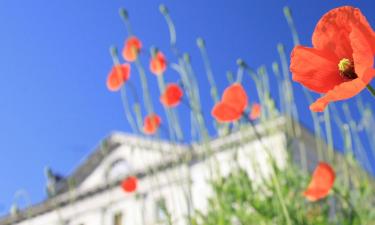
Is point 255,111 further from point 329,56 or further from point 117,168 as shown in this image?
point 117,168

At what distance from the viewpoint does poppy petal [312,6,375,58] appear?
0.62 metres

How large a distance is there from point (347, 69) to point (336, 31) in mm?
50

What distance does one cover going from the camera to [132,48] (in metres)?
2.58

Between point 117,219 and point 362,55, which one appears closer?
point 362,55

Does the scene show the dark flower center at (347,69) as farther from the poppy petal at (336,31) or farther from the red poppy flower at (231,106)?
the red poppy flower at (231,106)

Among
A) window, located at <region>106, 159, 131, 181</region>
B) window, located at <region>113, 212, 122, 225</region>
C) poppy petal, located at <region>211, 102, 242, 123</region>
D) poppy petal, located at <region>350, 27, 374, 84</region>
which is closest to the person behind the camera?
poppy petal, located at <region>350, 27, 374, 84</region>

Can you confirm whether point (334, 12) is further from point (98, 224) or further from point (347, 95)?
point (98, 224)

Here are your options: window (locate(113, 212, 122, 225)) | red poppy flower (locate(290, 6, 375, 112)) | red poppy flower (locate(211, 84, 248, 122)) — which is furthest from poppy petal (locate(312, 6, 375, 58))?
window (locate(113, 212, 122, 225))

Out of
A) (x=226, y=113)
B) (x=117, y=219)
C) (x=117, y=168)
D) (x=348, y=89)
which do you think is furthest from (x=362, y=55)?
(x=117, y=168)

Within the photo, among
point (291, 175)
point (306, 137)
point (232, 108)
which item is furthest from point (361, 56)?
point (306, 137)

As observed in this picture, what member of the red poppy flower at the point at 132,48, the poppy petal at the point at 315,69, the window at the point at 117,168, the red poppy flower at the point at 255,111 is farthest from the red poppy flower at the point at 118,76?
the window at the point at 117,168

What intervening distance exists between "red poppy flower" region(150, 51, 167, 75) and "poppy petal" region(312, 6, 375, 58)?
1.85 meters

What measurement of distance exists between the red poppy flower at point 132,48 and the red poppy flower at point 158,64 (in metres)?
0.09

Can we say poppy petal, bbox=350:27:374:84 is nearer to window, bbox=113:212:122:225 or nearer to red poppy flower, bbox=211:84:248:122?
red poppy flower, bbox=211:84:248:122
